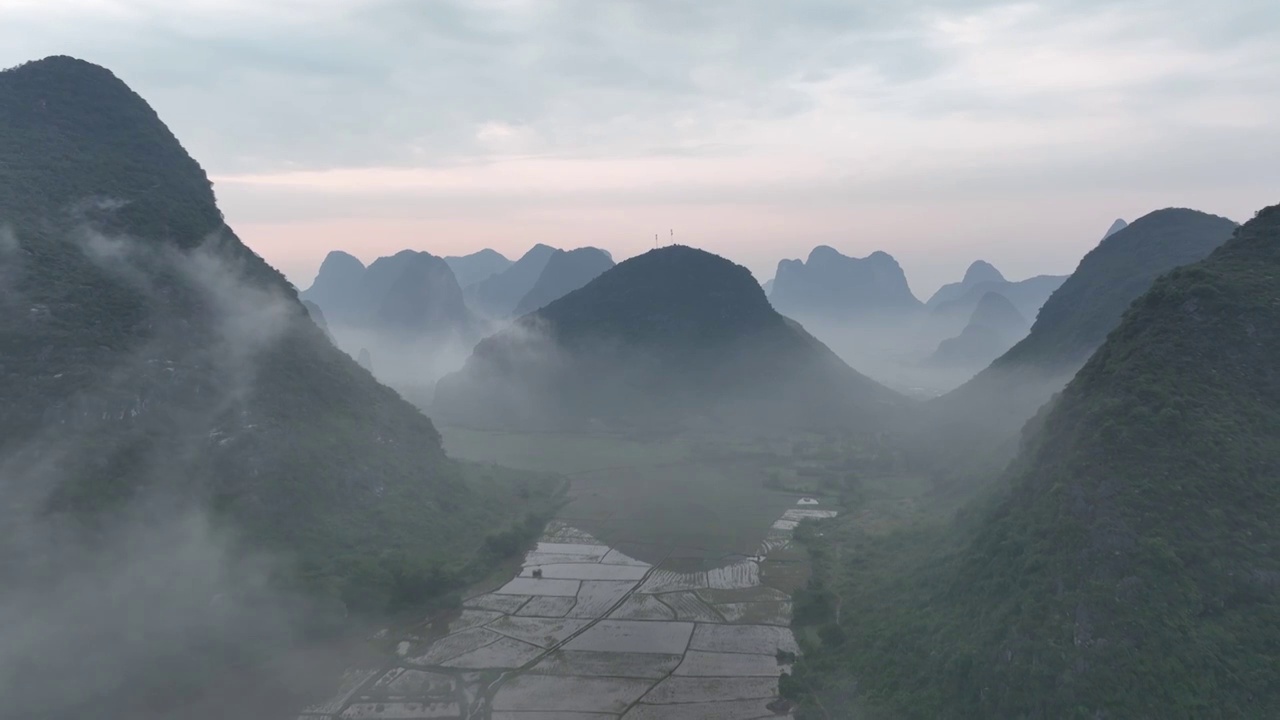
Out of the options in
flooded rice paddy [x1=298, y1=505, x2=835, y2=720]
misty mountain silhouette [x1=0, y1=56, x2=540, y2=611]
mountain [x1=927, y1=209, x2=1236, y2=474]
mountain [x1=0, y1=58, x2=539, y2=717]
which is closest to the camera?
flooded rice paddy [x1=298, y1=505, x2=835, y2=720]

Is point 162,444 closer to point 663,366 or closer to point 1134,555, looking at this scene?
point 1134,555

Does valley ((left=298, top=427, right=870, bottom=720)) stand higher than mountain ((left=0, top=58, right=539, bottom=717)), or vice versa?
mountain ((left=0, top=58, right=539, bottom=717))

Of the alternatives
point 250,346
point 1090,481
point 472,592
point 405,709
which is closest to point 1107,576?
point 1090,481

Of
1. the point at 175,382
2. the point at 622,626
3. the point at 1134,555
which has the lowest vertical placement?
the point at 622,626

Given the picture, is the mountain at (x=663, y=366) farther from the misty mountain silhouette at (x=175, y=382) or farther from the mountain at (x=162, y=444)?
the mountain at (x=162, y=444)

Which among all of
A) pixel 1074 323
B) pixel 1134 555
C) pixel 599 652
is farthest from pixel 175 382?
pixel 1074 323

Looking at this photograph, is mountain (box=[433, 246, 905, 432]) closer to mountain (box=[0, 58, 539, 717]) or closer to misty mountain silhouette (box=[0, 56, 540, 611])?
misty mountain silhouette (box=[0, 56, 540, 611])

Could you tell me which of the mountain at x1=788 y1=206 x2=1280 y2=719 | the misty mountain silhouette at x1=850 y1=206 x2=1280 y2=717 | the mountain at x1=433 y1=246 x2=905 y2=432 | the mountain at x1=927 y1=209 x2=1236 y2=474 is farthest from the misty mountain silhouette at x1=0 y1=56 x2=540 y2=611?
the mountain at x1=927 y1=209 x2=1236 y2=474
